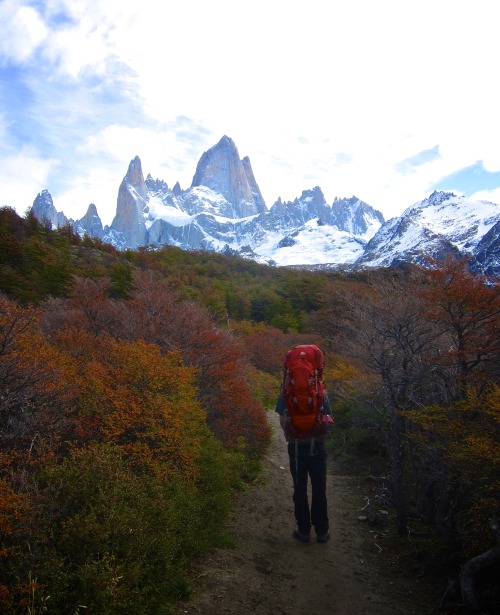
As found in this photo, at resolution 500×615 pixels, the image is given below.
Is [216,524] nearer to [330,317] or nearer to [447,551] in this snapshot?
[447,551]

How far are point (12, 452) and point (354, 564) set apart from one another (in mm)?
4195

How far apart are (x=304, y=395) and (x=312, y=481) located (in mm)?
1237

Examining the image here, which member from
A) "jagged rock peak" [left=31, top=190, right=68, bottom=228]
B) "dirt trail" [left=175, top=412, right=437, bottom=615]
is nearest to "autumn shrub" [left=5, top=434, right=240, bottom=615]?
"dirt trail" [left=175, top=412, right=437, bottom=615]

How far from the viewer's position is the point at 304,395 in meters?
5.00

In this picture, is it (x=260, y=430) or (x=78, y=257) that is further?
(x=78, y=257)

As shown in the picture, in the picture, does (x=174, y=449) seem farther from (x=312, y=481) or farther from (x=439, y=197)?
(x=439, y=197)

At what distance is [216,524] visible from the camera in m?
5.80

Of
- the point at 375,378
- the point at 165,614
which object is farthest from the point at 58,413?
the point at 375,378

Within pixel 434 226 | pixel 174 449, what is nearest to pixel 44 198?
pixel 434 226

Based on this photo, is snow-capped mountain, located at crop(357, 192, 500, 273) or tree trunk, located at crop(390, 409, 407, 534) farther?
snow-capped mountain, located at crop(357, 192, 500, 273)

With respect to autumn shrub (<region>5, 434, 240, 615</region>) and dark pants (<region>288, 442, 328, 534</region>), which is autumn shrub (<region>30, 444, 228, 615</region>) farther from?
dark pants (<region>288, 442, 328, 534</region>)

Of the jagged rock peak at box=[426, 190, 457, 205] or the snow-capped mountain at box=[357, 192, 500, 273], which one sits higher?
the jagged rock peak at box=[426, 190, 457, 205]

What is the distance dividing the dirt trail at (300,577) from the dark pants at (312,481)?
0.31 m

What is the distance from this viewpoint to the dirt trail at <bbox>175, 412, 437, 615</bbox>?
13.9 ft
